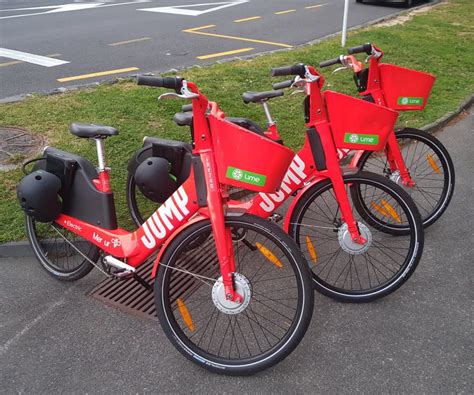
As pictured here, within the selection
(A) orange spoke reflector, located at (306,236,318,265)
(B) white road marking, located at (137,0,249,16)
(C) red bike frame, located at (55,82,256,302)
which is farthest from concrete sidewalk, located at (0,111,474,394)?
(B) white road marking, located at (137,0,249,16)

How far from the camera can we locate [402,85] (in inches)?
143

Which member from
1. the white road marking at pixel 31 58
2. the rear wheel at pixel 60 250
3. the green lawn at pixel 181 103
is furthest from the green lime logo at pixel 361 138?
the white road marking at pixel 31 58

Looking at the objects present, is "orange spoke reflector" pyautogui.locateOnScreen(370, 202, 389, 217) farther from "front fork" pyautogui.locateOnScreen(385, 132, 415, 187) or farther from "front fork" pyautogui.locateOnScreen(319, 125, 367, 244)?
"front fork" pyautogui.locateOnScreen(319, 125, 367, 244)

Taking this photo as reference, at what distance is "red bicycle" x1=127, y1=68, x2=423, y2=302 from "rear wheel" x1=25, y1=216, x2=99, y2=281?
2.17 ft

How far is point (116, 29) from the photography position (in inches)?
483

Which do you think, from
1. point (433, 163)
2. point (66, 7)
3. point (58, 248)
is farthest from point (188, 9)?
point (58, 248)

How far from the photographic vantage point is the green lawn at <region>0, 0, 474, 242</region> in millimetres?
5031

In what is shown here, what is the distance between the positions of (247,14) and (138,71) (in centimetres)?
725

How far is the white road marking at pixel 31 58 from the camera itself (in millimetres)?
8922

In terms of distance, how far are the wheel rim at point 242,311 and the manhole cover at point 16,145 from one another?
7.52 feet

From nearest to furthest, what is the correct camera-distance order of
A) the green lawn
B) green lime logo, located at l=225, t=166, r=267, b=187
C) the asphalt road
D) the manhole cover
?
1. green lime logo, located at l=225, t=166, r=267, b=187
2. the manhole cover
3. the green lawn
4. the asphalt road

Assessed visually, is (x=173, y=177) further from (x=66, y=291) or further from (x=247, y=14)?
(x=247, y=14)

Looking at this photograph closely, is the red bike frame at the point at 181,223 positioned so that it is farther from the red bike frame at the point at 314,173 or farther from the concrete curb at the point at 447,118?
the concrete curb at the point at 447,118

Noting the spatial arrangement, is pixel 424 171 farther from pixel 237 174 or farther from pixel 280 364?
pixel 237 174
